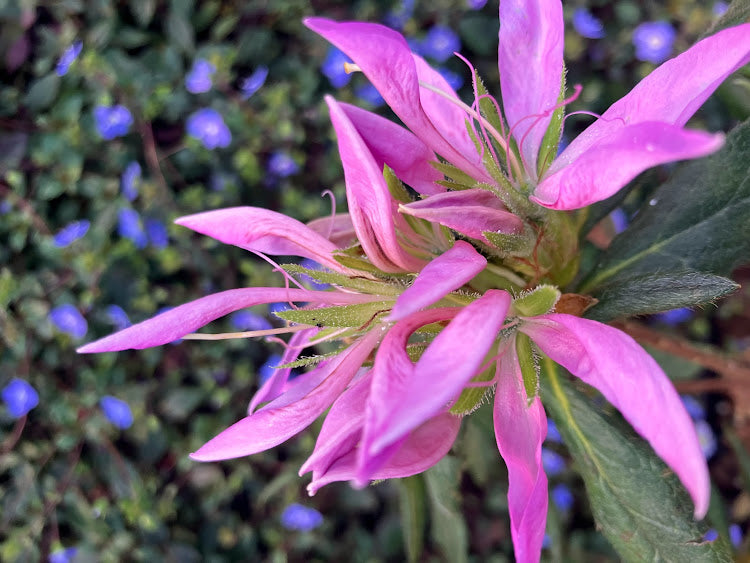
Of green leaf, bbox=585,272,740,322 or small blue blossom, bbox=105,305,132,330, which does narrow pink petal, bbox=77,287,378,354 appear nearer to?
green leaf, bbox=585,272,740,322

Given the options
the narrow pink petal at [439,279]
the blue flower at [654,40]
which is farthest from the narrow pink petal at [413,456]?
the blue flower at [654,40]

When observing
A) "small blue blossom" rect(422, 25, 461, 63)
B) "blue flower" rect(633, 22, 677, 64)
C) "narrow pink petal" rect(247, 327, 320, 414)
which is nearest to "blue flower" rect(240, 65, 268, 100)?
"small blue blossom" rect(422, 25, 461, 63)

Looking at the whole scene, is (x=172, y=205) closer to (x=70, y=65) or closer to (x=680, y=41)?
(x=70, y=65)

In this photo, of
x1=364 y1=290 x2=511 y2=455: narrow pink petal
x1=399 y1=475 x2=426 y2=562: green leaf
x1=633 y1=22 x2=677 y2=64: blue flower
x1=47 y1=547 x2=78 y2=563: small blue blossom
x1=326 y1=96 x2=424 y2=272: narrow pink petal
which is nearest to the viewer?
x1=364 y1=290 x2=511 y2=455: narrow pink petal

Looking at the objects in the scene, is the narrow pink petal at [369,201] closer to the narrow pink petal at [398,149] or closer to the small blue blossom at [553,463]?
the narrow pink petal at [398,149]

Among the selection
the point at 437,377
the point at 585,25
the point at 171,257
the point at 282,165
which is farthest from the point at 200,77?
the point at 437,377
